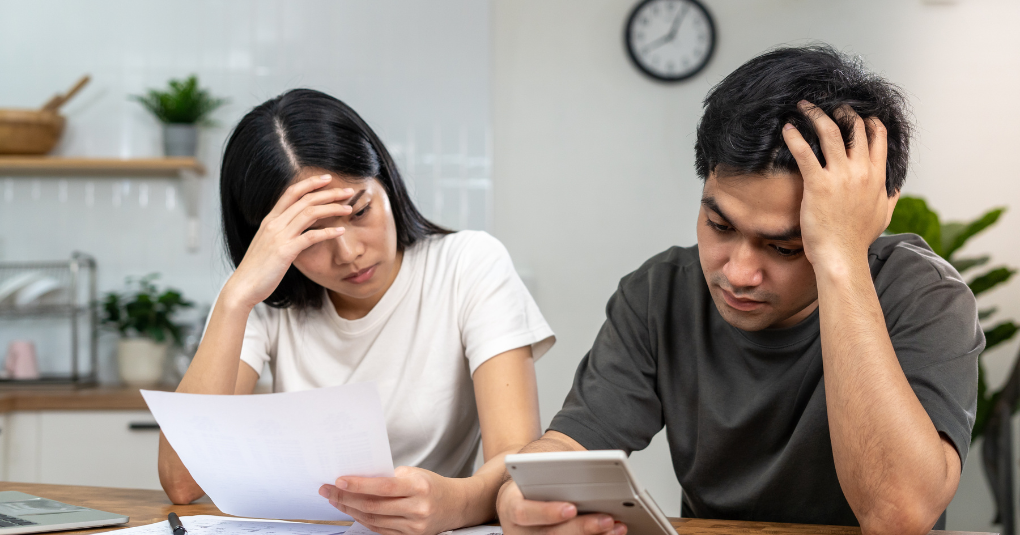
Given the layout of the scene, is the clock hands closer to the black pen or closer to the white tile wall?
the white tile wall

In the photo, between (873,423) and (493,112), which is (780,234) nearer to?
(873,423)

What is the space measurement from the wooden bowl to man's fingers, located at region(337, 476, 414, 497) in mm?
2352

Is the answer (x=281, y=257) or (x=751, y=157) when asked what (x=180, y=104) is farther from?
(x=751, y=157)

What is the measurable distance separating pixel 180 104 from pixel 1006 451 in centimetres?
283

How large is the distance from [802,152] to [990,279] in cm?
186

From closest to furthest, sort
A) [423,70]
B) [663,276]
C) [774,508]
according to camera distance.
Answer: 1. [774,508]
2. [663,276]
3. [423,70]

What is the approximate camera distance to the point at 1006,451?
240 cm

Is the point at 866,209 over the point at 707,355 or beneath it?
over

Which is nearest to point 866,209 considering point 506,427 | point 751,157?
point 751,157

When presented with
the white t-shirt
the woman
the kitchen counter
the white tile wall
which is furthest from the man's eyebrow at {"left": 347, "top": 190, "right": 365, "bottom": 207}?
the white tile wall

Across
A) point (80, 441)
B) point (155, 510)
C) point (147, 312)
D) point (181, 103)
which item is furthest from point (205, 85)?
point (155, 510)

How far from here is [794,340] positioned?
1110mm

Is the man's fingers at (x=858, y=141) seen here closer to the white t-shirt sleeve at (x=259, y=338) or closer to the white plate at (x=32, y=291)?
the white t-shirt sleeve at (x=259, y=338)

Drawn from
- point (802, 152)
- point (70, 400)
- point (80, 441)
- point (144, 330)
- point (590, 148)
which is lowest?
point (80, 441)
